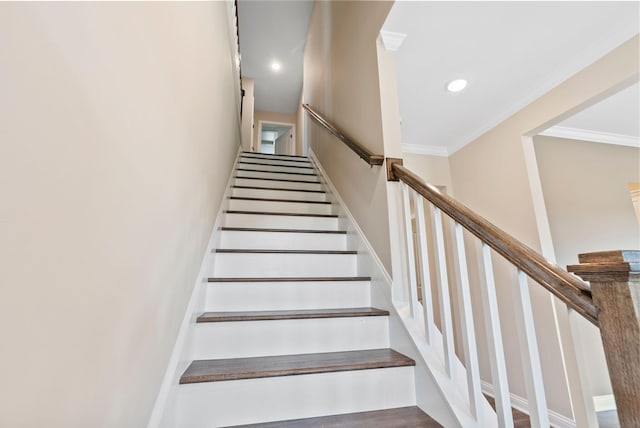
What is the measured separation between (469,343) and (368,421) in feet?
1.58

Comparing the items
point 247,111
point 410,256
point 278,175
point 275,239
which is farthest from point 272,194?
point 247,111

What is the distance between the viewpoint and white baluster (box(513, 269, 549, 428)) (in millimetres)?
764

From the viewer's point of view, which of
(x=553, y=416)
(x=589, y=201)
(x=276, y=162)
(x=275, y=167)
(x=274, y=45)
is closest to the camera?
(x=553, y=416)

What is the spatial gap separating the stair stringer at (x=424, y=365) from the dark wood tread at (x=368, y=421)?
52 mm

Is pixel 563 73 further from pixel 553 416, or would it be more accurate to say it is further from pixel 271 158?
pixel 271 158

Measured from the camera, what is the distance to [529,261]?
30.4 inches

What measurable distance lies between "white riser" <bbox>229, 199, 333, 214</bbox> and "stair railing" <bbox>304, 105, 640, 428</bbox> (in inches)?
49.6

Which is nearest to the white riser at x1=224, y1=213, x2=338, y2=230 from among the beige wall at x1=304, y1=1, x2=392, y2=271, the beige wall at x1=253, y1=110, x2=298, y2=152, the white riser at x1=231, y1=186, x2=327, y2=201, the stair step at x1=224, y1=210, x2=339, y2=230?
the stair step at x1=224, y1=210, x2=339, y2=230

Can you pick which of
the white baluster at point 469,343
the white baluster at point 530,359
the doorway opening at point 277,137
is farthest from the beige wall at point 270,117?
the white baluster at point 530,359

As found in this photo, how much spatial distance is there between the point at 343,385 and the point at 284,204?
169cm

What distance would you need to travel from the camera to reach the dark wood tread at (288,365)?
1101mm

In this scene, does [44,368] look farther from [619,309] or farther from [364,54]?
[364,54]

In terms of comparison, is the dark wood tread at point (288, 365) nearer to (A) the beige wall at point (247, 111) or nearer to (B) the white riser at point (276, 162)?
(B) the white riser at point (276, 162)

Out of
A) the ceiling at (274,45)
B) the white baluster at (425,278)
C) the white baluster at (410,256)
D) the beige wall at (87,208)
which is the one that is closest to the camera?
the beige wall at (87,208)
